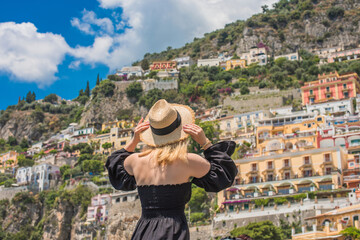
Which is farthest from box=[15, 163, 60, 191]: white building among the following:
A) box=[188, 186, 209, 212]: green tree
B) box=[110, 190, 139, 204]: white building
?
box=[188, 186, 209, 212]: green tree

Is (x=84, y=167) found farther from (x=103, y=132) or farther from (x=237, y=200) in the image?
(x=237, y=200)

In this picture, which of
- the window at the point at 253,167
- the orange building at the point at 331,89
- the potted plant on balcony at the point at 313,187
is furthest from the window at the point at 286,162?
the orange building at the point at 331,89

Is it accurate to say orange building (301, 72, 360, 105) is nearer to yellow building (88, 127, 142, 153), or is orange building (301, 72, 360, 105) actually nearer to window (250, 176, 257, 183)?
window (250, 176, 257, 183)

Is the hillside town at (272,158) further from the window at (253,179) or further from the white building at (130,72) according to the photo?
the white building at (130,72)

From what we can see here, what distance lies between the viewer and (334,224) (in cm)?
2525

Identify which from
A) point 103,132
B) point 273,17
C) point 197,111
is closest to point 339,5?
point 273,17

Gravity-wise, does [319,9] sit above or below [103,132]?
above

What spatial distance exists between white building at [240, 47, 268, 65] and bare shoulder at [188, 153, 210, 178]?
76.0 metres

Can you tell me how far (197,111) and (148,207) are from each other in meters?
61.1

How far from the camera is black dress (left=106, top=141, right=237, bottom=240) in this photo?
3.97 m

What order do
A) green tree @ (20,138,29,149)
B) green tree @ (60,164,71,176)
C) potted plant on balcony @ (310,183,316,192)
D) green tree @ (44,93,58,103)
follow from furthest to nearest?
green tree @ (44,93,58,103) < green tree @ (20,138,29,149) < green tree @ (60,164,71,176) < potted plant on balcony @ (310,183,316,192)

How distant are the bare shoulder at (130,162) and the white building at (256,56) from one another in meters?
75.9

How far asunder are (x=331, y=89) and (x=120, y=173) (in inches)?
2111

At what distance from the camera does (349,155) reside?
1438 inches
